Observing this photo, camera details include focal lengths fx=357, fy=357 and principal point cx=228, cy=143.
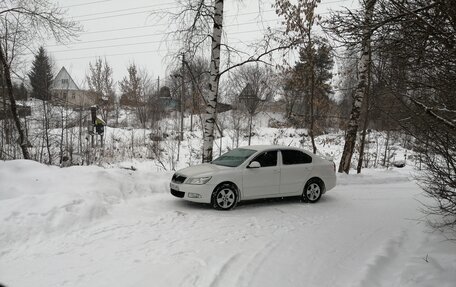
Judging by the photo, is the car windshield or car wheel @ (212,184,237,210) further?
the car windshield

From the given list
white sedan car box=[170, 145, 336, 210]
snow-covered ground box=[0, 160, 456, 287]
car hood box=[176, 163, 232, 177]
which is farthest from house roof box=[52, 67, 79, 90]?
white sedan car box=[170, 145, 336, 210]

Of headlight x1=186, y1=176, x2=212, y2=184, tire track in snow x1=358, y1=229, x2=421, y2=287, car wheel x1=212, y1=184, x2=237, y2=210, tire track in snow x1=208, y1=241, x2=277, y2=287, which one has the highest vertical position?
headlight x1=186, y1=176, x2=212, y2=184

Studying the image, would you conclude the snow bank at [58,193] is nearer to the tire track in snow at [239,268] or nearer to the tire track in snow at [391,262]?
the tire track in snow at [239,268]

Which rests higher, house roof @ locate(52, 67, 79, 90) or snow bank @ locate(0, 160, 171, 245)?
house roof @ locate(52, 67, 79, 90)

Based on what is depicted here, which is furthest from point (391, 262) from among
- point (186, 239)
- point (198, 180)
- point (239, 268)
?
point (198, 180)

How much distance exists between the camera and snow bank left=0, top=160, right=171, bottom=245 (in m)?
6.49

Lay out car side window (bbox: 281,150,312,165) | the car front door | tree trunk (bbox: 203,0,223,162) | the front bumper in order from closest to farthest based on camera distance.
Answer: the front bumper < the car front door < car side window (bbox: 281,150,312,165) < tree trunk (bbox: 203,0,223,162)

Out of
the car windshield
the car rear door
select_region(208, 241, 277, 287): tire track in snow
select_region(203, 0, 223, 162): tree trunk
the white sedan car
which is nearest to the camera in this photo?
select_region(208, 241, 277, 287): tire track in snow

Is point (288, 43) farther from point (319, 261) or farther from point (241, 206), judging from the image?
point (319, 261)

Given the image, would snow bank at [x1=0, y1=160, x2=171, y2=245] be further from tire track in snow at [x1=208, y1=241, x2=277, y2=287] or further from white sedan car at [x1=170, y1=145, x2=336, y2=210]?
tire track in snow at [x1=208, y1=241, x2=277, y2=287]

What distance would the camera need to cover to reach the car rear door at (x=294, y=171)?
9695mm

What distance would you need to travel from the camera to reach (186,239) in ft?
21.4

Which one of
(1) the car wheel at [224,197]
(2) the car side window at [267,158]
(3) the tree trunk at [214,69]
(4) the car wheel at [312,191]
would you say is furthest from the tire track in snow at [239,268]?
(3) the tree trunk at [214,69]

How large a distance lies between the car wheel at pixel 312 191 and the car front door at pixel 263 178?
39.2 inches
